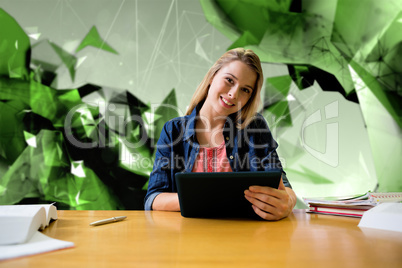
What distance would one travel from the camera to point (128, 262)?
48cm

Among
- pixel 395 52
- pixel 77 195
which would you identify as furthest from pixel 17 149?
pixel 395 52

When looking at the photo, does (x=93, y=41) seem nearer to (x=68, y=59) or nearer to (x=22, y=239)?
(x=68, y=59)

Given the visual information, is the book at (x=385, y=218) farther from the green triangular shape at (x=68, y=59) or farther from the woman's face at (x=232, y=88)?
the green triangular shape at (x=68, y=59)

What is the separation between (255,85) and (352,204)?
872 mm

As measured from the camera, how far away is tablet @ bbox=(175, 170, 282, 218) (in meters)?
0.85

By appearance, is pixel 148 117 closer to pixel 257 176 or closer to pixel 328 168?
pixel 328 168

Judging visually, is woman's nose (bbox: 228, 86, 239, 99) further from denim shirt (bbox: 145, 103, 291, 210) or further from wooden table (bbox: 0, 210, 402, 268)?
wooden table (bbox: 0, 210, 402, 268)

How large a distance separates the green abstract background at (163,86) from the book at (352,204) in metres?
1.47

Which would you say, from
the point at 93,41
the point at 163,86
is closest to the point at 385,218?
the point at 163,86

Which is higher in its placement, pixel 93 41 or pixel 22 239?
pixel 93 41

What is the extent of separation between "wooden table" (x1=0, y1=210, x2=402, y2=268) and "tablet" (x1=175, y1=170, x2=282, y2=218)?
44 mm

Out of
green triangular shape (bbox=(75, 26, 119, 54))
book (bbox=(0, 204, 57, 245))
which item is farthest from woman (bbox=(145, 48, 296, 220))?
green triangular shape (bbox=(75, 26, 119, 54))

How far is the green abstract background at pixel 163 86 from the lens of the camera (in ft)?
8.31

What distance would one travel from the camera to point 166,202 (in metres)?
1.19
